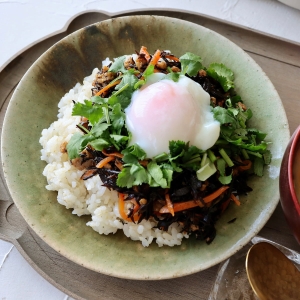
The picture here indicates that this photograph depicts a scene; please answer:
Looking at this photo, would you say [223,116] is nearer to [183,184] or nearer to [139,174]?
[183,184]

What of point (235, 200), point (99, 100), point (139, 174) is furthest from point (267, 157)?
point (99, 100)

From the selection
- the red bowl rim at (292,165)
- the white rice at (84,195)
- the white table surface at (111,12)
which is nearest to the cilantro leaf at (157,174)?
the white rice at (84,195)

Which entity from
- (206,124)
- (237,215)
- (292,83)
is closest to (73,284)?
(237,215)

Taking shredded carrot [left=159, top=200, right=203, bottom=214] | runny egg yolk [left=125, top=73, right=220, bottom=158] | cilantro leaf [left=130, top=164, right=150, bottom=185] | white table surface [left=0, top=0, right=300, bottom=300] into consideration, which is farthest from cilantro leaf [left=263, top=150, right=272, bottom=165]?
white table surface [left=0, top=0, right=300, bottom=300]

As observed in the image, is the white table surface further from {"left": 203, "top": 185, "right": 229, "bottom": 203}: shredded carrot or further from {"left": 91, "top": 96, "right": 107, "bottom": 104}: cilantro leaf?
{"left": 203, "top": 185, "right": 229, "bottom": 203}: shredded carrot

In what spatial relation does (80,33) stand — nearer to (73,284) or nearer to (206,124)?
(206,124)

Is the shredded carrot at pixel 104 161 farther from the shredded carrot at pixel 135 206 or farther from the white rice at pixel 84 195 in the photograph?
the shredded carrot at pixel 135 206
